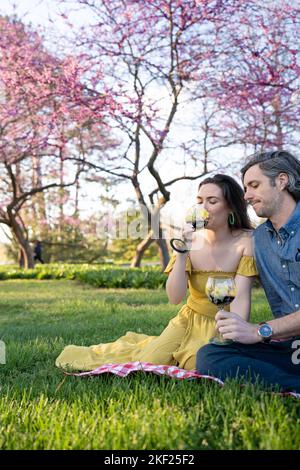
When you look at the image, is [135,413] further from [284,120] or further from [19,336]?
[284,120]

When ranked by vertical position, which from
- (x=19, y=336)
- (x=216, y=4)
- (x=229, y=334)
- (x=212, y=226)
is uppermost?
(x=216, y=4)

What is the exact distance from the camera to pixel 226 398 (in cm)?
246

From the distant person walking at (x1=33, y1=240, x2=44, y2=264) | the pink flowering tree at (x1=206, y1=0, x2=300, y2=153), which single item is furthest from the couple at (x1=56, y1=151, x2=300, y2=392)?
the distant person walking at (x1=33, y1=240, x2=44, y2=264)

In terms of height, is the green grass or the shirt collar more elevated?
the shirt collar

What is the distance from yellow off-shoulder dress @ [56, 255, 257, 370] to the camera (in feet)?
11.4

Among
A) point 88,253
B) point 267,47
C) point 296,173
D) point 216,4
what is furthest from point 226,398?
point 88,253

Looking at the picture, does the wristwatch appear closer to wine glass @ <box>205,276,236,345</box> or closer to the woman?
wine glass @ <box>205,276,236,345</box>

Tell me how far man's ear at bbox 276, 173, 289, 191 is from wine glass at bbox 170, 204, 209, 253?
51 centimetres

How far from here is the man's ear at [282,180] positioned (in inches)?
118

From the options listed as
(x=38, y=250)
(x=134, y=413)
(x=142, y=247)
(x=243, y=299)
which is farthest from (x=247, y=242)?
(x=38, y=250)

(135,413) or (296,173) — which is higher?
(296,173)
